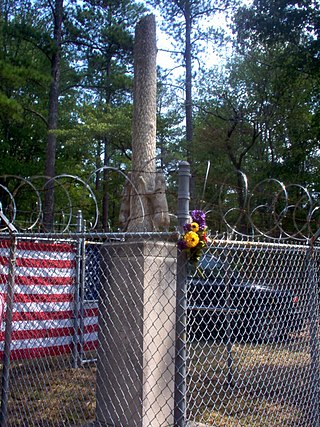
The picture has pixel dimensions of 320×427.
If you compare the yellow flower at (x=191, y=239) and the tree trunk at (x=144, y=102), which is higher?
the tree trunk at (x=144, y=102)

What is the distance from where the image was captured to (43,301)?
6.07m

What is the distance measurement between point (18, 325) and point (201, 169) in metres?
14.8

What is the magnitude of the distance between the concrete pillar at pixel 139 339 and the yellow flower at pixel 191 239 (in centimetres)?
64

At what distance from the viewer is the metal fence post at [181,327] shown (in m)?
2.47

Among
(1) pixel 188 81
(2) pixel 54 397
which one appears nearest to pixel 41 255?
(2) pixel 54 397

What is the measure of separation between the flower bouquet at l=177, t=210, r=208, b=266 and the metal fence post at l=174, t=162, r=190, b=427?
0.04 metres

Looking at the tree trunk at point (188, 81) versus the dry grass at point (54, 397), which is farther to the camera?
the tree trunk at point (188, 81)

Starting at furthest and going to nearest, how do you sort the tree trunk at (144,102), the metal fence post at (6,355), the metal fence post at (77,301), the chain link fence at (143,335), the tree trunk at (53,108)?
the tree trunk at (53,108), the tree trunk at (144,102), the metal fence post at (77,301), the metal fence post at (6,355), the chain link fence at (143,335)

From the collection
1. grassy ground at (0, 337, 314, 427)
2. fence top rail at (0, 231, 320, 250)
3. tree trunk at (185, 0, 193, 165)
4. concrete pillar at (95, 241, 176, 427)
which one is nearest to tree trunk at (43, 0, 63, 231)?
tree trunk at (185, 0, 193, 165)

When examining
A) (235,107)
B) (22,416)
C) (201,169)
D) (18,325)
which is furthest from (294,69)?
(22,416)

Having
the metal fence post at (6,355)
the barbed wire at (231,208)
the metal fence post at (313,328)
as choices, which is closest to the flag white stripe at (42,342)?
the barbed wire at (231,208)

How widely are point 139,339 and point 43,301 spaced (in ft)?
10.8

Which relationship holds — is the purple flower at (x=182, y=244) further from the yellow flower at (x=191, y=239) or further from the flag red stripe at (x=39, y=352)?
the flag red stripe at (x=39, y=352)

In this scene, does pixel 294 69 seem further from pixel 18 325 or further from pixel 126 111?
pixel 18 325
